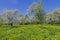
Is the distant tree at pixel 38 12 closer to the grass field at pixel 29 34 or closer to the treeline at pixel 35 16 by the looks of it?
the treeline at pixel 35 16

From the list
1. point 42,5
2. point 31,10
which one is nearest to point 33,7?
point 31,10

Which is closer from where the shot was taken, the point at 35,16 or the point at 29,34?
the point at 29,34

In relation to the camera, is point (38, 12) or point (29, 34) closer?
point (29, 34)

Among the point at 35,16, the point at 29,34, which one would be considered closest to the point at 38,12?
the point at 35,16

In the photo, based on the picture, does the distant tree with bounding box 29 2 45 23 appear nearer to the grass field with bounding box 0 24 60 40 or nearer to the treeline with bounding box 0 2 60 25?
the treeline with bounding box 0 2 60 25

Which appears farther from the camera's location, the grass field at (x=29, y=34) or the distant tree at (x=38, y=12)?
the distant tree at (x=38, y=12)

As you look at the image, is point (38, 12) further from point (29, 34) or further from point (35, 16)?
point (29, 34)

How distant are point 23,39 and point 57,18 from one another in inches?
2705

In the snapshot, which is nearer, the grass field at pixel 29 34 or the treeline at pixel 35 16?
the grass field at pixel 29 34

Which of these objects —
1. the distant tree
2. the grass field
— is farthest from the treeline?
the grass field

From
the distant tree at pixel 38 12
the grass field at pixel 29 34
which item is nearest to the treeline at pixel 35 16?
the distant tree at pixel 38 12

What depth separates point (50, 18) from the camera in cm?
9250

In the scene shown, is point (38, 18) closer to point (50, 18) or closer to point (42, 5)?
point (42, 5)

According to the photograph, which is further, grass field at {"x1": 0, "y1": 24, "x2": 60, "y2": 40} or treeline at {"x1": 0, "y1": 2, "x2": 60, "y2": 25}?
treeline at {"x1": 0, "y1": 2, "x2": 60, "y2": 25}
